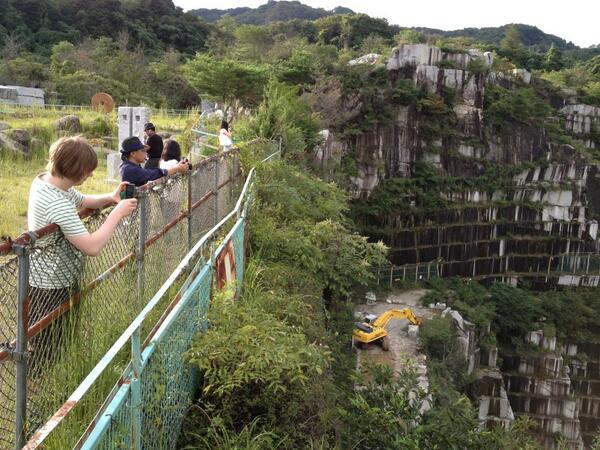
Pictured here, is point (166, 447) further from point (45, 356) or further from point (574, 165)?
point (574, 165)

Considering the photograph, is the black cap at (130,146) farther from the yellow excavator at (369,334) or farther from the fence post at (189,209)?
the yellow excavator at (369,334)

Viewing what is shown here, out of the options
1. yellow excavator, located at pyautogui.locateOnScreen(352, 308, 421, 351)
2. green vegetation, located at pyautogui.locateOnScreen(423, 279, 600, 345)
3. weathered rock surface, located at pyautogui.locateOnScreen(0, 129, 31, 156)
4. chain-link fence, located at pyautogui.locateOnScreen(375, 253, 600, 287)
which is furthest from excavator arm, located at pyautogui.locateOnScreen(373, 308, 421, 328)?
weathered rock surface, located at pyautogui.locateOnScreen(0, 129, 31, 156)

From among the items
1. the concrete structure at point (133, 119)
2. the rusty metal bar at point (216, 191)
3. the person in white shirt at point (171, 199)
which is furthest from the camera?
the concrete structure at point (133, 119)

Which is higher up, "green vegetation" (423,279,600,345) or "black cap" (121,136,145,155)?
"black cap" (121,136,145,155)

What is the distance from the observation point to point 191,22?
194ft

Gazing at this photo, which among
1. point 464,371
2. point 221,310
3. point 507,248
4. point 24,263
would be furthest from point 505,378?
point 24,263

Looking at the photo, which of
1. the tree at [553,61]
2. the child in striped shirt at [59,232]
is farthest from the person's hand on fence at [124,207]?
the tree at [553,61]

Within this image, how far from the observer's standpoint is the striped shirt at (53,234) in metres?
2.93

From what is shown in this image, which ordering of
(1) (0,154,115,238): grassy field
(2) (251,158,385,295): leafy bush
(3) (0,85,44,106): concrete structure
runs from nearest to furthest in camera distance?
(2) (251,158,385,295): leafy bush → (1) (0,154,115,238): grassy field → (3) (0,85,44,106): concrete structure

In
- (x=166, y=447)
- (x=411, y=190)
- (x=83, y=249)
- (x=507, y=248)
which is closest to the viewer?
(x=83, y=249)

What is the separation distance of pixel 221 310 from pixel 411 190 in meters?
30.7

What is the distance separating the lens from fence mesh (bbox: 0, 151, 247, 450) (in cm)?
278

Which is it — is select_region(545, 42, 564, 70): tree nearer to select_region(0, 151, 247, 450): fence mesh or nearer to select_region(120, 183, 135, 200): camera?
select_region(0, 151, 247, 450): fence mesh

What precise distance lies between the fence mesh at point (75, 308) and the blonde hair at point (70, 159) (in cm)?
33
